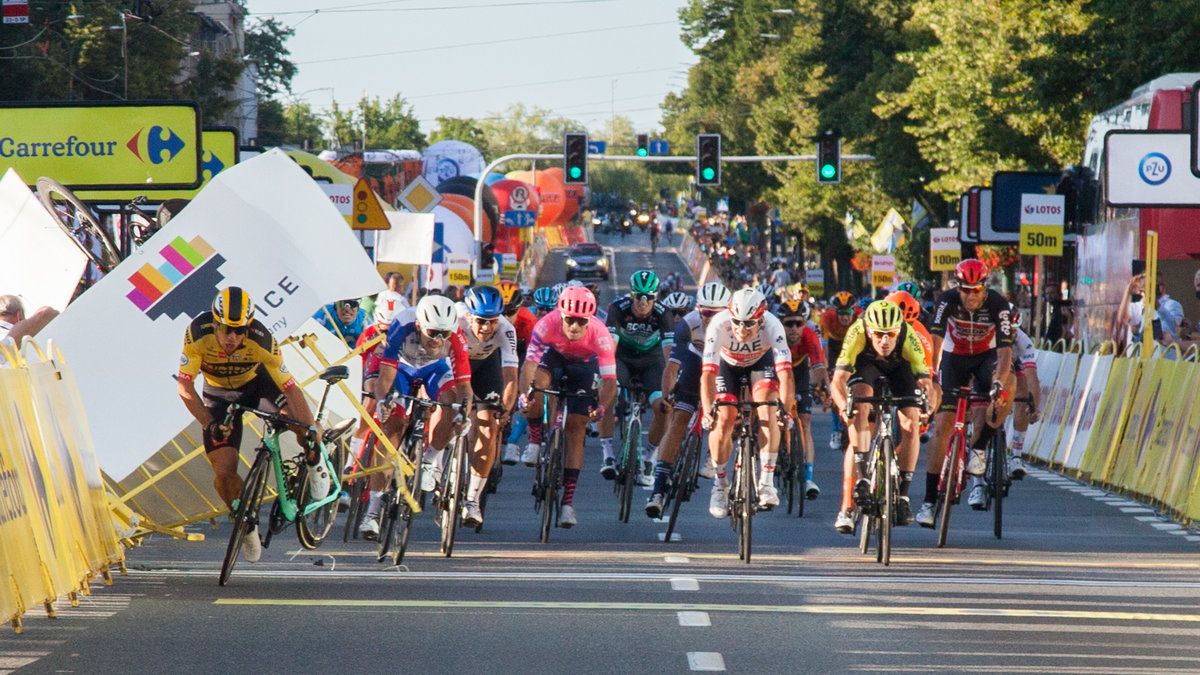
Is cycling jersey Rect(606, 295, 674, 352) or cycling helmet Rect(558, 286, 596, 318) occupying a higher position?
cycling helmet Rect(558, 286, 596, 318)

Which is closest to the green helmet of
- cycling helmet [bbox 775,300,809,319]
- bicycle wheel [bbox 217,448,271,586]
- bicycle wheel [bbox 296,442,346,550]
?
cycling helmet [bbox 775,300,809,319]

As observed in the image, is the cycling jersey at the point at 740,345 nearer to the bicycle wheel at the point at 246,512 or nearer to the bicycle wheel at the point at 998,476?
the bicycle wheel at the point at 998,476

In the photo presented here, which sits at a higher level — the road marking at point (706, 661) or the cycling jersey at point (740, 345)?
the cycling jersey at point (740, 345)

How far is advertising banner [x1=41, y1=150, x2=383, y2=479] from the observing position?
1252cm

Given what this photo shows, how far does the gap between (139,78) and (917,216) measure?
2023cm

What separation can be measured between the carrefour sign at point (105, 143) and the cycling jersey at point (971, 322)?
7.57 m

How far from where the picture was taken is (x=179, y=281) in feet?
41.9

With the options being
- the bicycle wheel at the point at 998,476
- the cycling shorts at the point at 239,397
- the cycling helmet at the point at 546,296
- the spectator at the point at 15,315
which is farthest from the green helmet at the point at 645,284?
the cycling shorts at the point at 239,397

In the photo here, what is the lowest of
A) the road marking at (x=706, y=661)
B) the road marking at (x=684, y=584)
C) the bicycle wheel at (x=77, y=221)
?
the road marking at (x=684, y=584)

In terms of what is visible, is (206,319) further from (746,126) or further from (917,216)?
(746,126)

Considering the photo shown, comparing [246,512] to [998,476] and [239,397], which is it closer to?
[239,397]

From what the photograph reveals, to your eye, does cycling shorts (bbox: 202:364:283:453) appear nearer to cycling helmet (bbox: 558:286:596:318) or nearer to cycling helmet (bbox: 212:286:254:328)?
cycling helmet (bbox: 212:286:254:328)

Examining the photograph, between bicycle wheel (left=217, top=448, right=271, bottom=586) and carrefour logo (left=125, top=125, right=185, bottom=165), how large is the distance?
8343 mm

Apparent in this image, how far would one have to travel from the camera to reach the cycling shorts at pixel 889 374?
46.4 feet
